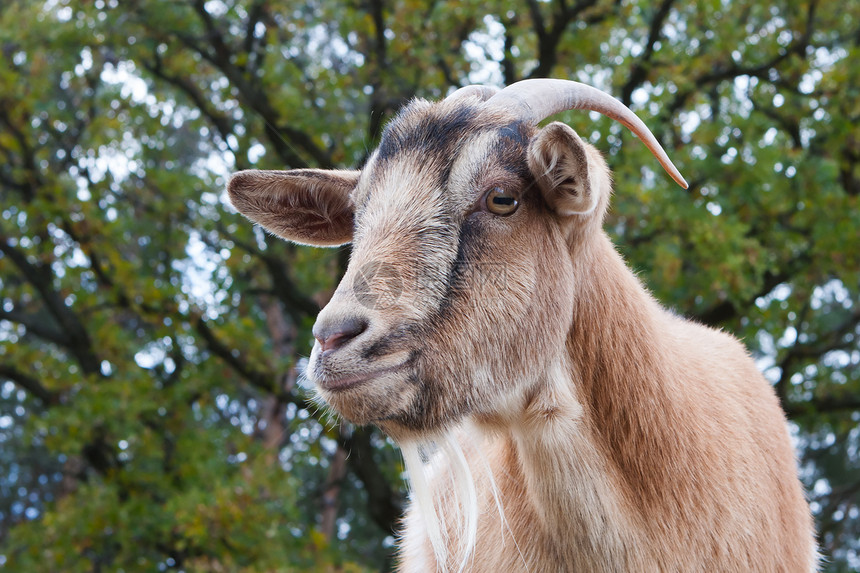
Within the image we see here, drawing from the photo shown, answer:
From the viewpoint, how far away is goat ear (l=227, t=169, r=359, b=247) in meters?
3.12

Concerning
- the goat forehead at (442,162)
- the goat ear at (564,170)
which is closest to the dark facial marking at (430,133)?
the goat forehead at (442,162)

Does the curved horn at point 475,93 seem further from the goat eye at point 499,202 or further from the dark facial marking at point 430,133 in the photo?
the goat eye at point 499,202

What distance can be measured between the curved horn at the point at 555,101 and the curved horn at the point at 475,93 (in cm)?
10

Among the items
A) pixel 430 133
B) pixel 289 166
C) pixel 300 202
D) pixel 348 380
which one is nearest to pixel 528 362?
pixel 348 380

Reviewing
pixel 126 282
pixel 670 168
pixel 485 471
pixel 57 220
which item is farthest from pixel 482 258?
pixel 57 220

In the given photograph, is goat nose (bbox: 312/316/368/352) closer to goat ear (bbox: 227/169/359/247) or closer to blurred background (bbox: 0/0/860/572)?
goat ear (bbox: 227/169/359/247)

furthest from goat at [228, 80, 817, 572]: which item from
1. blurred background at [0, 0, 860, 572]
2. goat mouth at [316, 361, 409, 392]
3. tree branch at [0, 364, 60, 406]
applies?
tree branch at [0, 364, 60, 406]

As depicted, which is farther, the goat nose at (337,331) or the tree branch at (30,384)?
the tree branch at (30,384)

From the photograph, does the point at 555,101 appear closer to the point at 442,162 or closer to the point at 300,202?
the point at 442,162

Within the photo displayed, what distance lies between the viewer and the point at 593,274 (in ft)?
9.39

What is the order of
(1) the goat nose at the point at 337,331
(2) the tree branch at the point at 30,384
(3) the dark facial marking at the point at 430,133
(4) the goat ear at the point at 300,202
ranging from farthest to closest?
(2) the tree branch at the point at 30,384 < (4) the goat ear at the point at 300,202 < (3) the dark facial marking at the point at 430,133 < (1) the goat nose at the point at 337,331

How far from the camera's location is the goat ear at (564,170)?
2.43 m

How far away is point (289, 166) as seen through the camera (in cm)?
945

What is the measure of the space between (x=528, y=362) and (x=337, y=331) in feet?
2.16
